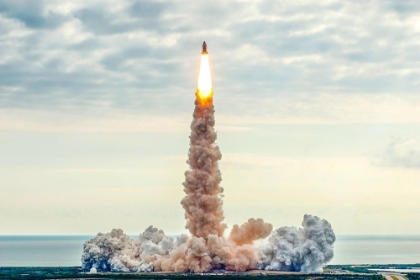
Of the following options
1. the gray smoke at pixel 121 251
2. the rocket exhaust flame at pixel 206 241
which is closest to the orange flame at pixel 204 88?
the rocket exhaust flame at pixel 206 241

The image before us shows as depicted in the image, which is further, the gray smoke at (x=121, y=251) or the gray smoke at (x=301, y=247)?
the gray smoke at (x=121, y=251)

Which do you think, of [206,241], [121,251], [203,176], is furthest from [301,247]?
[121,251]

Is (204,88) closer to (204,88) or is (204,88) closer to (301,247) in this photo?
(204,88)

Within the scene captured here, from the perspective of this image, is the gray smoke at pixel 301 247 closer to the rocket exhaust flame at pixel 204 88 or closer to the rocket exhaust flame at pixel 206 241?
the rocket exhaust flame at pixel 206 241

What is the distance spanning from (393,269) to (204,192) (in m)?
55.5

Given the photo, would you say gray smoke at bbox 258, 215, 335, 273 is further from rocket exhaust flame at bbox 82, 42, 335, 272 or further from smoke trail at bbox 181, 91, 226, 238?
smoke trail at bbox 181, 91, 226, 238

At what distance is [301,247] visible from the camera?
140 meters

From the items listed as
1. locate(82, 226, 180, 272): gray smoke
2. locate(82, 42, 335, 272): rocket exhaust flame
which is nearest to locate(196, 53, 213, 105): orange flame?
locate(82, 42, 335, 272): rocket exhaust flame

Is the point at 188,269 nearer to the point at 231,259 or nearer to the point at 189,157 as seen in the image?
the point at 231,259

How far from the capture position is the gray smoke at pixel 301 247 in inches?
5492

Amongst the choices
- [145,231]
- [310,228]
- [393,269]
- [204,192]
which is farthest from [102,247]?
[393,269]

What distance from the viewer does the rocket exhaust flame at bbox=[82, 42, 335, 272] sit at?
134 meters

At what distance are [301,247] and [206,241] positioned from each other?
17013 millimetres

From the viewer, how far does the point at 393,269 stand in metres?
171
